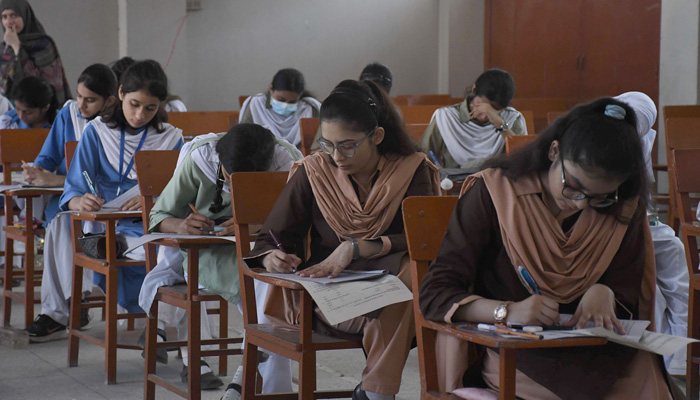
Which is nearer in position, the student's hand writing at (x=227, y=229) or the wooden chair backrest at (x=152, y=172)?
the student's hand writing at (x=227, y=229)

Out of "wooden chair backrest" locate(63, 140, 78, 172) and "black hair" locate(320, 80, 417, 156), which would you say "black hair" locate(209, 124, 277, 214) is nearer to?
"black hair" locate(320, 80, 417, 156)

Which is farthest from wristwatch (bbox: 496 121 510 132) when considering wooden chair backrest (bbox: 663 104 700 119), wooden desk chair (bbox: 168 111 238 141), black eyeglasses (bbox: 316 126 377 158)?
black eyeglasses (bbox: 316 126 377 158)

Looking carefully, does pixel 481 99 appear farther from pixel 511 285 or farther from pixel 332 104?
pixel 511 285

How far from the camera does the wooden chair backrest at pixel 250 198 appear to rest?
2.66 meters

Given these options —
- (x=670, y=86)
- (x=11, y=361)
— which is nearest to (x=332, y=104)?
(x=11, y=361)

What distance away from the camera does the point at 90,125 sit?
160 inches

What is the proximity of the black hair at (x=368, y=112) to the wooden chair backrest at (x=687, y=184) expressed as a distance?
102cm

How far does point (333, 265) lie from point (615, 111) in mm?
937

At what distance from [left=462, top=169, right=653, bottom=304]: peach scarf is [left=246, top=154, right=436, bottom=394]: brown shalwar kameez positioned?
1.88 ft

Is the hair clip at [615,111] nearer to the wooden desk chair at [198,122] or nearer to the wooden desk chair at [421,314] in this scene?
the wooden desk chair at [421,314]

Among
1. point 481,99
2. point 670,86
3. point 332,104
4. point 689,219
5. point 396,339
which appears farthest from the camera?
point 670,86

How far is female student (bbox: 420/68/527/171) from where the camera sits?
5.34 meters

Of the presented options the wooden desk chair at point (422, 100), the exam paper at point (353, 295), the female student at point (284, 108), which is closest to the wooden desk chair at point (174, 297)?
the exam paper at point (353, 295)

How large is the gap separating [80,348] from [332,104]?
216 centimetres
